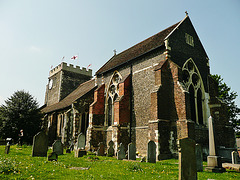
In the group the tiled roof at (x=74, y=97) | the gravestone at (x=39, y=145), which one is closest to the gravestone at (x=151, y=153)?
the gravestone at (x=39, y=145)

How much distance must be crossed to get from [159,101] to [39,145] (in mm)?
7777

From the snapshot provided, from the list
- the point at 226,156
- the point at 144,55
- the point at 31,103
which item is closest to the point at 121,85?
the point at 144,55

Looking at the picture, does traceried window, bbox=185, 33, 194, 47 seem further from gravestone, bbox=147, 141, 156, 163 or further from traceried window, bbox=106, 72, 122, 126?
gravestone, bbox=147, 141, 156, 163

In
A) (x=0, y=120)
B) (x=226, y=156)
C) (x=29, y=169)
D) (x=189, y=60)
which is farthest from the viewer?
(x=0, y=120)

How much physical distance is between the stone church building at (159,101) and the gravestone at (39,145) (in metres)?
6.43

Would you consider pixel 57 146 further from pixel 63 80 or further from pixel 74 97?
pixel 63 80

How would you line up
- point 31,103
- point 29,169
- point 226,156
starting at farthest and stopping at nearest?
1. point 31,103
2. point 226,156
3. point 29,169

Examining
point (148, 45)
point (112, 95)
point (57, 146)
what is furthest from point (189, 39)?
point (57, 146)

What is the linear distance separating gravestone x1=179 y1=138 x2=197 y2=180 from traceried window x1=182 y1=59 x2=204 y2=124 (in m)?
9.52

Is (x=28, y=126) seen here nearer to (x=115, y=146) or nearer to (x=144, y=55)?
(x=115, y=146)

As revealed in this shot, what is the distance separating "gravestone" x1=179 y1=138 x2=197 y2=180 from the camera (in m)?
5.29

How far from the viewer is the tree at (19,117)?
21484 millimetres

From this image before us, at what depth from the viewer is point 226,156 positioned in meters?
14.5

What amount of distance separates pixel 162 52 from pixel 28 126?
1707 centimetres
